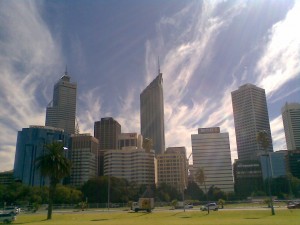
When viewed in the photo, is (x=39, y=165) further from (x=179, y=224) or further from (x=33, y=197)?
(x=33, y=197)

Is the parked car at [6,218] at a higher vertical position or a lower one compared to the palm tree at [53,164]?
lower

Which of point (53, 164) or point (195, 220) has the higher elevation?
point (53, 164)

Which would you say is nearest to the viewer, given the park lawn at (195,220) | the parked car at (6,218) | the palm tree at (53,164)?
the park lawn at (195,220)

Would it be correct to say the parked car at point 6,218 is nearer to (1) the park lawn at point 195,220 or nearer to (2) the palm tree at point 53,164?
(1) the park lawn at point 195,220

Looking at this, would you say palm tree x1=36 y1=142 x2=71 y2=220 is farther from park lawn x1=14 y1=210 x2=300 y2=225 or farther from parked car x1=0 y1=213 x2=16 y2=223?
parked car x1=0 y1=213 x2=16 y2=223

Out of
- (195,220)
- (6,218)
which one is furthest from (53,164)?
(195,220)

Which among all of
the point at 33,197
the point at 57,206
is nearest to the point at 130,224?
the point at 57,206

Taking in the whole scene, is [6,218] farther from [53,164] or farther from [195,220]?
[195,220]

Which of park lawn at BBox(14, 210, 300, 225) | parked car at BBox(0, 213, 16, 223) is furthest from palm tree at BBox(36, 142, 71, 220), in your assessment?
parked car at BBox(0, 213, 16, 223)

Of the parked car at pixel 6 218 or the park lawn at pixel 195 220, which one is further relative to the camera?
the parked car at pixel 6 218

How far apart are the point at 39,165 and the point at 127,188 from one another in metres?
121

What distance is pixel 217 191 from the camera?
198625mm

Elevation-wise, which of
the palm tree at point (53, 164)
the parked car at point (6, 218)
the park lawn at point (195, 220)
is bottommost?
the park lawn at point (195, 220)

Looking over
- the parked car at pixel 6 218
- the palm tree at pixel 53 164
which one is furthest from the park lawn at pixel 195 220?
the palm tree at pixel 53 164
